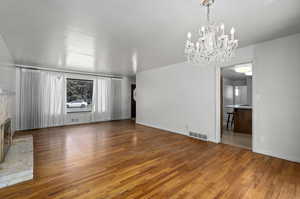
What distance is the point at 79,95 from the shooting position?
21.6 feet

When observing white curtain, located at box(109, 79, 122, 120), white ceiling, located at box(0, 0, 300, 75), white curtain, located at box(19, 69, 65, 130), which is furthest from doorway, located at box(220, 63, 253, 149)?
white curtain, located at box(19, 69, 65, 130)

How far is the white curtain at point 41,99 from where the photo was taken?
17.0 ft

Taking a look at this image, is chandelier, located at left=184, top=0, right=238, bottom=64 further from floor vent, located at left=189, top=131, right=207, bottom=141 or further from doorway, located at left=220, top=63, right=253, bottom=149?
floor vent, located at left=189, top=131, right=207, bottom=141

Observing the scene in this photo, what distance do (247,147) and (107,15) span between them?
13.7ft

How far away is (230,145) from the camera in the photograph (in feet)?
11.8

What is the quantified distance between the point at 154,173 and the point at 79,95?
18.8ft

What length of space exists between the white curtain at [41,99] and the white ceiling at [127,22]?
231 cm

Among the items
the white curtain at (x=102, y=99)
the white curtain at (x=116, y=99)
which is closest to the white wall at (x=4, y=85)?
the white curtain at (x=102, y=99)

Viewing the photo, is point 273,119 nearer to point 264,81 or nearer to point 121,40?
point 264,81

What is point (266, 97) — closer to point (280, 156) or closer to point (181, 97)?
point (280, 156)

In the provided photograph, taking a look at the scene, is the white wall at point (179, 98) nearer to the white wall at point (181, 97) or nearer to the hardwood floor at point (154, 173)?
the white wall at point (181, 97)

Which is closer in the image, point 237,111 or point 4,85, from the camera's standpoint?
point 4,85

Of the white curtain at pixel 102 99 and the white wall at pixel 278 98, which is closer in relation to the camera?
the white wall at pixel 278 98

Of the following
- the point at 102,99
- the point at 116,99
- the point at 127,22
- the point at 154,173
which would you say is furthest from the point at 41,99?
the point at 154,173
